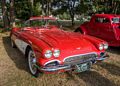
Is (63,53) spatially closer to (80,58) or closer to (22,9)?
(80,58)

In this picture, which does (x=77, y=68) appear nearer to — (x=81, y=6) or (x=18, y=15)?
(x=81, y=6)

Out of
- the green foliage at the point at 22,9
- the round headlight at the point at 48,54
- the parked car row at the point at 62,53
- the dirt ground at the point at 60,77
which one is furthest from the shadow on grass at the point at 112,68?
the green foliage at the point at 22,9

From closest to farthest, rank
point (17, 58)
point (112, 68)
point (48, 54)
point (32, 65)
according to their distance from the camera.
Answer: point (48, 54) < point (32, 65) < point (112, 68) < point (17, 58)

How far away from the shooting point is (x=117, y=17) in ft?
23.0

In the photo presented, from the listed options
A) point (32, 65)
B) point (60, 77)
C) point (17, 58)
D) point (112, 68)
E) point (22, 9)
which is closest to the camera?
point (60, 77)

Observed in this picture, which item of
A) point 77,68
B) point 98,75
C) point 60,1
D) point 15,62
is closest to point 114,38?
point 98,75

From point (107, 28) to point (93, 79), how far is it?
336 centimetres

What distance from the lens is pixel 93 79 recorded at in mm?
4145

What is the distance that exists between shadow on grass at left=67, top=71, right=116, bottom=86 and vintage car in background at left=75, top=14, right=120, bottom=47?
263 cm

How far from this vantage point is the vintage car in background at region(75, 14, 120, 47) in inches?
262

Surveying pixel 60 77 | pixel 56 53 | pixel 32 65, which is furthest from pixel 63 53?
pixel 32 65

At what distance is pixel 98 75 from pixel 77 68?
82 cm

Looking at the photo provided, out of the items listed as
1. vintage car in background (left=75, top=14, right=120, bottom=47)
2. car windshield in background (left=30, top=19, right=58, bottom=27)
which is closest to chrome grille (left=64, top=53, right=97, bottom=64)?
car windshield in background (left=30, top=19, right=58, bottom=27)

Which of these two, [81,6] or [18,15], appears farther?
[18,15]
